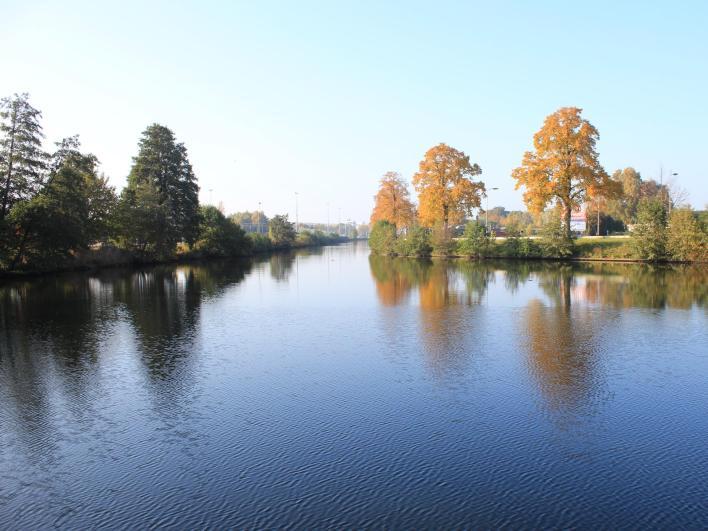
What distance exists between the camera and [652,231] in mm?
43156

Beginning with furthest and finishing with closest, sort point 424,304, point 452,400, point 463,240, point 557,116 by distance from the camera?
point 463,240 < point 557,116 < point 424,304 < point 452,400

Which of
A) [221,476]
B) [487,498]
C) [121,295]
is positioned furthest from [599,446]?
[121,295]

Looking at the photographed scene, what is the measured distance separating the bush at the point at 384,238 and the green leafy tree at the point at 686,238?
98.4 ft

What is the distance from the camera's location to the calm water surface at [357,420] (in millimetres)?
6035

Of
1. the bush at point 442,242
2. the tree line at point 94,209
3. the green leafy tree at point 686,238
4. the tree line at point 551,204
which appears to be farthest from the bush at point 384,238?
the green leafy tree at point 686,238

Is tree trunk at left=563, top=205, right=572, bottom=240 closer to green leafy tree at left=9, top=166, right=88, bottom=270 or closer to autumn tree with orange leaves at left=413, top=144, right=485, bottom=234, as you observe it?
autumn tree with orange leaves at left=413, top=144, right=485, bottom=234

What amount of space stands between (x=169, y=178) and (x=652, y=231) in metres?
47.9

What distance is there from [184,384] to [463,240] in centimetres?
4641

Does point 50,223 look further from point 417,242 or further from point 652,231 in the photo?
point 652,231

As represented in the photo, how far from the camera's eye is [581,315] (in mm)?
18484

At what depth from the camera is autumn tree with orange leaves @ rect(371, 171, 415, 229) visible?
209 feet

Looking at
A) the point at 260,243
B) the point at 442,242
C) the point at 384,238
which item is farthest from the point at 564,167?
the point at 260,243

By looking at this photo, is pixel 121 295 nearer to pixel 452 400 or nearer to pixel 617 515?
pixel 452 400

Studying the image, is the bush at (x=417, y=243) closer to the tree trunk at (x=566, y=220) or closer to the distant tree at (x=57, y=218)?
the tree trunk at (x=566, y=220)
